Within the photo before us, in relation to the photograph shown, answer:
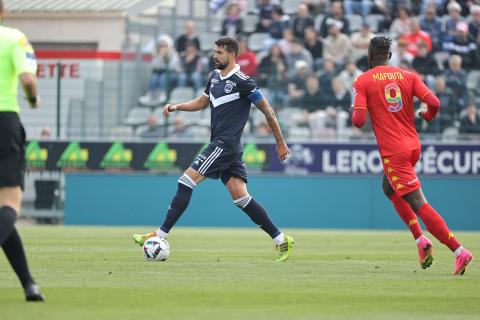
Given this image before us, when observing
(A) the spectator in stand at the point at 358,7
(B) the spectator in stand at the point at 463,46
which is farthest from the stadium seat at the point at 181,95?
(B) the spectator in stand at the point at 463,46

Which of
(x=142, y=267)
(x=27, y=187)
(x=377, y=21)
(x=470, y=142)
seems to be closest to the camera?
(x=142, y=267)

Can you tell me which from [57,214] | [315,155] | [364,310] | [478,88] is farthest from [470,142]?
[364,310]

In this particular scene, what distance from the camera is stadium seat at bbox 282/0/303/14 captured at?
29578 mm

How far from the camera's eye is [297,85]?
84.2 feet

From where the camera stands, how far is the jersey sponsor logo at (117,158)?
25.2 meters

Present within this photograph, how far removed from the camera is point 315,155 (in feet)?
80.4

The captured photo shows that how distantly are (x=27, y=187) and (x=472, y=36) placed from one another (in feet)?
34.3

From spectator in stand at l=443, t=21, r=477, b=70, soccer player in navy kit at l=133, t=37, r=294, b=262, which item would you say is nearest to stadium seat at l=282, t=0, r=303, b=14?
spectator in stand at l=443, t=21, r=477, b=70

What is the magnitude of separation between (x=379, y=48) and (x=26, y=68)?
14.5ft

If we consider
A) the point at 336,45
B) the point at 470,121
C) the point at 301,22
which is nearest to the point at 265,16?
the point at 301,22

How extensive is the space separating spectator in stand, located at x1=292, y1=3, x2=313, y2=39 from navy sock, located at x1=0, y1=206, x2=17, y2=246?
20.0m

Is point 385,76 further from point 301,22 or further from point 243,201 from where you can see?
point 301,22

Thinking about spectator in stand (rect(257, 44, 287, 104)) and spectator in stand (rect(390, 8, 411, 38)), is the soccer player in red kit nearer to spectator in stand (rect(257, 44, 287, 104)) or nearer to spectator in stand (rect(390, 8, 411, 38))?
spectator in stand (rect(257, 44, 287, 104))

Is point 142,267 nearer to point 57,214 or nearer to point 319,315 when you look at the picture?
point 319,315
